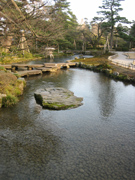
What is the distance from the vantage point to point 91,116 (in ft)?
36.0

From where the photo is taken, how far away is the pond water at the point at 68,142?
6082 mm

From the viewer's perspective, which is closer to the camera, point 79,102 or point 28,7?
point 28,7

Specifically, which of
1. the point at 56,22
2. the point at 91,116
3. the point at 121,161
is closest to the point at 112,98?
the point at 91,116

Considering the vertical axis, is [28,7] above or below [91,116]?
above

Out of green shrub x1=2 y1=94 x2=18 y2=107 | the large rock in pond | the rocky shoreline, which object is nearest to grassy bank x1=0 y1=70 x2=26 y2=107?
green shrub x1=2 y1=94 x2=18 y2=107

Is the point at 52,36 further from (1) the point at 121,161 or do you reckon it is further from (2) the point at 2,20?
(1) the point at 121,161

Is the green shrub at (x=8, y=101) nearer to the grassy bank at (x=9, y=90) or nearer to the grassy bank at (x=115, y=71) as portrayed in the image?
the grassy bank at (x=9, y=90)

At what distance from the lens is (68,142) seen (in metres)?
7.91

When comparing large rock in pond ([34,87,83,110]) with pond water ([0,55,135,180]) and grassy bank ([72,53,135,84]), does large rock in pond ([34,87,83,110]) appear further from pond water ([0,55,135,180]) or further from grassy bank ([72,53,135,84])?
grassy bank ([72,53,135,84])

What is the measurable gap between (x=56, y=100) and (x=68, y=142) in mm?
5150

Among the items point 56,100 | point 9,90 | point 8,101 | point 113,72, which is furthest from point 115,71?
point 8,101

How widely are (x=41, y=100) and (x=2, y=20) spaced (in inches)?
281

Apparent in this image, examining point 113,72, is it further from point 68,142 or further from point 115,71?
point 68,142

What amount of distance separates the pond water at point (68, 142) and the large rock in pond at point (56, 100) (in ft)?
1.52
